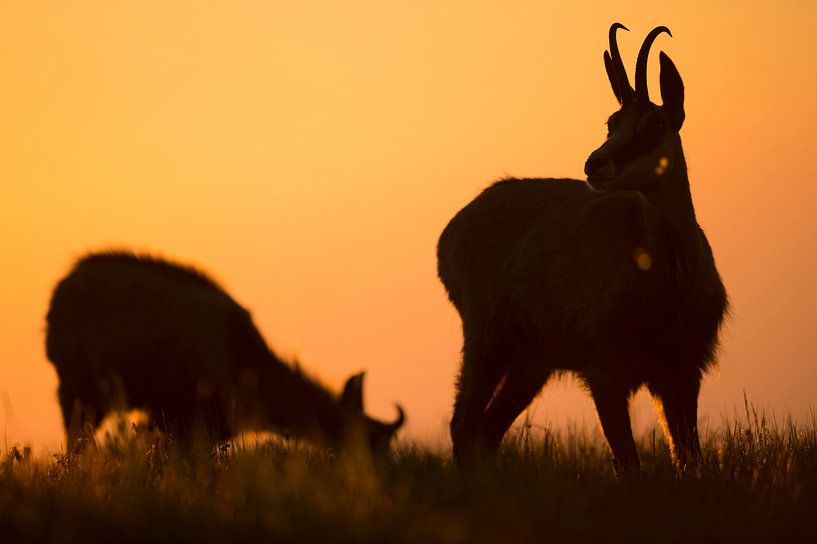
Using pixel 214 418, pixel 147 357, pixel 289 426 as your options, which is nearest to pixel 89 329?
pixel 147 357

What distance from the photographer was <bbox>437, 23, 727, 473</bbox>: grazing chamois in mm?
7703

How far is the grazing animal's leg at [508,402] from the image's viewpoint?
908cm

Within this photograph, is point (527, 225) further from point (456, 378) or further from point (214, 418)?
point (214, 418)

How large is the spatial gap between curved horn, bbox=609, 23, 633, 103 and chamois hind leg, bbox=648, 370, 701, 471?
1.93m

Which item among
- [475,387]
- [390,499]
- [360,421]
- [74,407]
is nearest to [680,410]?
[475,387]

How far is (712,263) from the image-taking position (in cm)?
829

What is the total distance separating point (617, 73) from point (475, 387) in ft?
8.40

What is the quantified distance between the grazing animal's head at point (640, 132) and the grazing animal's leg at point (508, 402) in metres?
2.11

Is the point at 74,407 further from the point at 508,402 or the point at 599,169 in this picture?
the point at 599,169

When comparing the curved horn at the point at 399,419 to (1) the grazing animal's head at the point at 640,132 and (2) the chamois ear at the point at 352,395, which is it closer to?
(2) the chamois ear at the point at 352,395

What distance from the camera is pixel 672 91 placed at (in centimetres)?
789

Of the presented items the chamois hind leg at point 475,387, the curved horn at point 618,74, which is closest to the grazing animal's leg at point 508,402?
the chamois hind leg at point 475,387

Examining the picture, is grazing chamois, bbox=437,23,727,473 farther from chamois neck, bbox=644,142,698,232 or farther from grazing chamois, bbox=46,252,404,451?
grazing chamois, bbox=46,252,404,451

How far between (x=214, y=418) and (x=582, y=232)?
3703 millimetres
